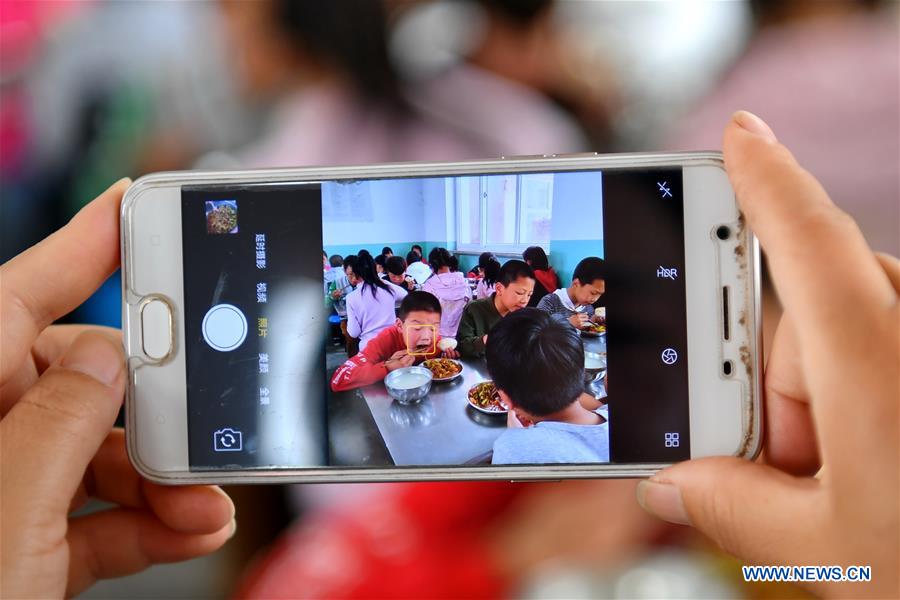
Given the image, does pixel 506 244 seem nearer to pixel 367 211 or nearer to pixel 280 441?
pixel 367 211

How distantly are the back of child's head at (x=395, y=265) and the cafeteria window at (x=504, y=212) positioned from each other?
0.05 m

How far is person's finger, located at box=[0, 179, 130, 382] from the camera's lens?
0.49 meters

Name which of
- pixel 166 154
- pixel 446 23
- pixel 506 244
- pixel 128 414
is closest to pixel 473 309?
pixel 506 244

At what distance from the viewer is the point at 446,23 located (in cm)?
91

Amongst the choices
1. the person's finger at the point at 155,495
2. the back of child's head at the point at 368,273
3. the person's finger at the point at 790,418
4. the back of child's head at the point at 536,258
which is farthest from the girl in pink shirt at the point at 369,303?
the person's finger at the point at 790,418

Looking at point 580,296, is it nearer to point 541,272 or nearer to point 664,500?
point 541,272

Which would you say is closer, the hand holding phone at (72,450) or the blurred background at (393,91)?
the hand holding phone at (72,450)

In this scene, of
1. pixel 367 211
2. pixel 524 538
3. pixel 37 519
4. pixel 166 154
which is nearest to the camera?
pixel 37 519

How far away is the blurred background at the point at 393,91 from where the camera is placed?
88 cm

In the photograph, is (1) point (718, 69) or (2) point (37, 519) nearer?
(2) point (37, 519)

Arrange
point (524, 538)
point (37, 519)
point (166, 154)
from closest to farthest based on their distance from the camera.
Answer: point (37, 519)
point (524, 538)
point (166, 154)

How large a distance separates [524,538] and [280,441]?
0.42 m

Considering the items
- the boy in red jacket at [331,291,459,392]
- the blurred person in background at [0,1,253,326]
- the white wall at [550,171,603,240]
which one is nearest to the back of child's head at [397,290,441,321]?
the boy in red jacket at [331,291,459,392]

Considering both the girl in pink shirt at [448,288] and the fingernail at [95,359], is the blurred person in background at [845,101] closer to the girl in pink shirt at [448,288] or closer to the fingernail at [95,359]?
the girl in pink shirt at [448,288]
